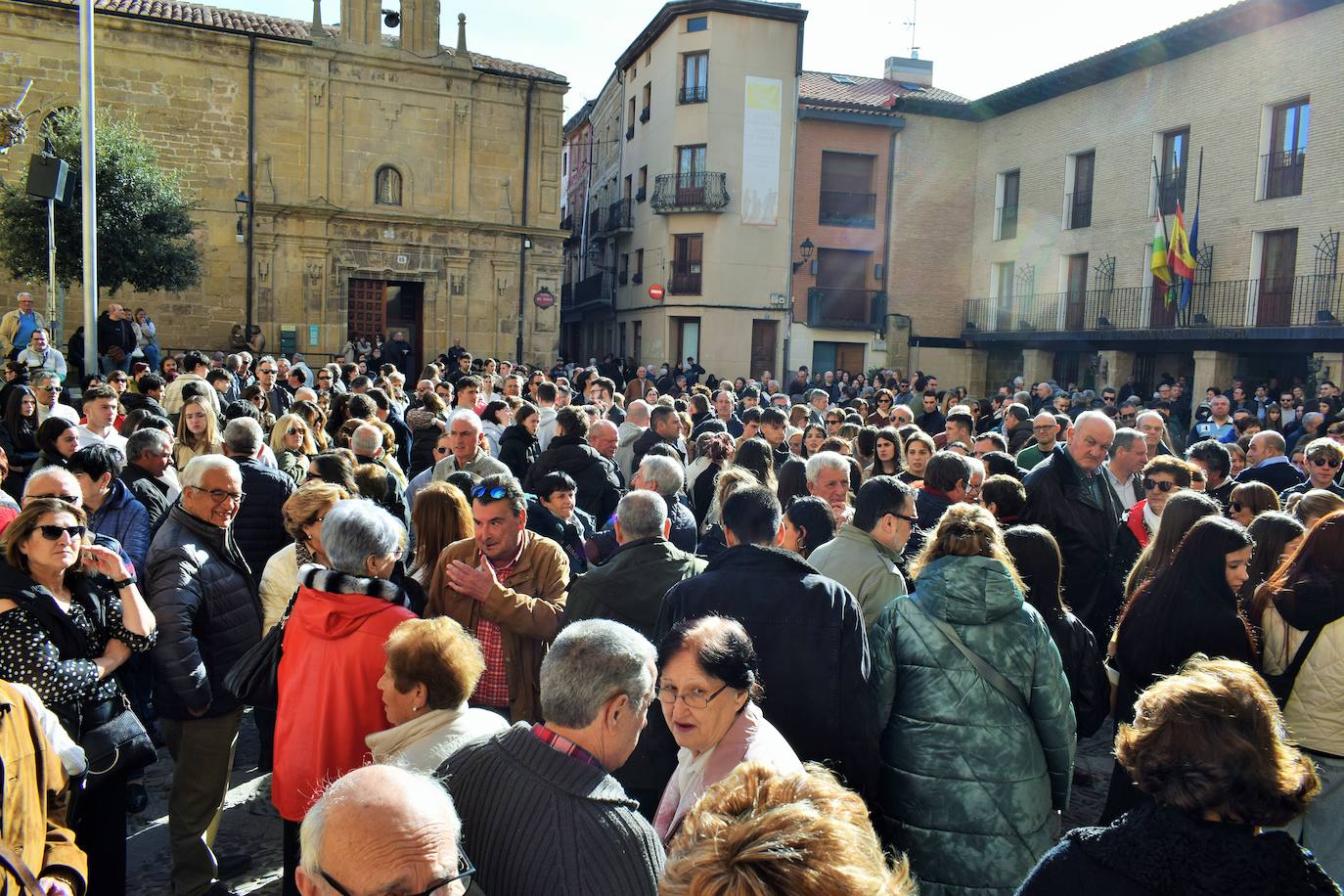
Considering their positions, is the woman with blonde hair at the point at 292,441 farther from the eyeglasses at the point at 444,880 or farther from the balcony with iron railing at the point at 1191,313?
the balcony with iron railing at the point at 1191,313

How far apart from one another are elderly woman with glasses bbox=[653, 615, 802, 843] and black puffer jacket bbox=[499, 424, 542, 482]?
502 centimetres

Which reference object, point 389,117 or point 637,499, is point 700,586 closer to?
point 637,499

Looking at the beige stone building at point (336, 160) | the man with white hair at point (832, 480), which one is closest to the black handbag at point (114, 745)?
the man with white hair at point (832, 480)

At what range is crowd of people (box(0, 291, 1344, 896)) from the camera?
2.00 metres

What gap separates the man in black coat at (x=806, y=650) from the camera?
3277 mm

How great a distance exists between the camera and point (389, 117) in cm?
2609

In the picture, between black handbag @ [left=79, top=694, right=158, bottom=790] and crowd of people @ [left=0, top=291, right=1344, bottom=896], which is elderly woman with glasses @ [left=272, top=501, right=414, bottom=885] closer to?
crowd of people @ [left=0, top=291, right=1344, bottom=896]

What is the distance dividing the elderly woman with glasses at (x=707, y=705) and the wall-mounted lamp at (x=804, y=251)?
2835 cm

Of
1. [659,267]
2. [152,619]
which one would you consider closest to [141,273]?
[659,267]

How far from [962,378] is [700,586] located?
95.5ft

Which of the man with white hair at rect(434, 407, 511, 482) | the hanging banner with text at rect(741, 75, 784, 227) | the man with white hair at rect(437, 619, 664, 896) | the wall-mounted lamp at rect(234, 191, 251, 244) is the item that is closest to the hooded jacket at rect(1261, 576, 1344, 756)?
the man with white hair at rect(437, 619, 664, 896)

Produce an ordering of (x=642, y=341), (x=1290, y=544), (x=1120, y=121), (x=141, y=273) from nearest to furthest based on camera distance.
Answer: (x=1290, y=544)
(x=141, y=273)
(x=1120, y=121)
(x=642, y=341)

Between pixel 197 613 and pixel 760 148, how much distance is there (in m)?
28.4

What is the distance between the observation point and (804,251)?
30.7m
